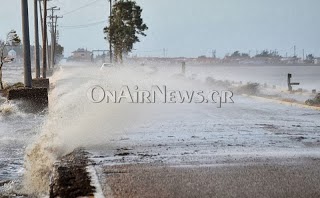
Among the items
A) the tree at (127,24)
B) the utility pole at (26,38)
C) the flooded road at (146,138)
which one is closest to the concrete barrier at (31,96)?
the flooded road at (146,138)

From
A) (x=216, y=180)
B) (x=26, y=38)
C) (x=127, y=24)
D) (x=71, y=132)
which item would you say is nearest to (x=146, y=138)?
(x=71, y=132)

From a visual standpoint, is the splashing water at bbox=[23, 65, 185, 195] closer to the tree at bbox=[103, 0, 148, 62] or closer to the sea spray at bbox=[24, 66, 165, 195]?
the sea spray at bbox=[24, 66, 165, 195]

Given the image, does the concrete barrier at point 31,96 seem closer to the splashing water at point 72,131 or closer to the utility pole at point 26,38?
the utility pole at point 26,38

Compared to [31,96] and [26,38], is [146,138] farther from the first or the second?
[26,38]

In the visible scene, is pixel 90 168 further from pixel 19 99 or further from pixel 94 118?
pixel 19 99

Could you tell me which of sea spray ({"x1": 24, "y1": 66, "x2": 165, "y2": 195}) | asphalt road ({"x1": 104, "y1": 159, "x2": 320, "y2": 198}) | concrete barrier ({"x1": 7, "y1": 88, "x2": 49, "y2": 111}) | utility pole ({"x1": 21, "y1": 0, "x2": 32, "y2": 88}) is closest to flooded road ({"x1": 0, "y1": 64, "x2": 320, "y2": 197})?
sea spray ({"x1": 24, "y1": 66, "x2": 165, "y2": 195})

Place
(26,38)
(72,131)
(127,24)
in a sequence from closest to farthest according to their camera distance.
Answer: (72,131) → (26,38) → (127,24)

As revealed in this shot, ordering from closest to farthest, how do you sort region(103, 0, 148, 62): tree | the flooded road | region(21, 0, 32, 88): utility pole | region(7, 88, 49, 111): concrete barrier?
the flooded road → region(7, 88, 49, 111): concrete barrier → region(21, 0, 32, 88): utility pole → region(103, 0, 148, 62): tree

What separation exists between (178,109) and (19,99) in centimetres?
602

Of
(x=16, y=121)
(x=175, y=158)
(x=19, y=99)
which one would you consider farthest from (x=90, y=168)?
(x=19, y=99)

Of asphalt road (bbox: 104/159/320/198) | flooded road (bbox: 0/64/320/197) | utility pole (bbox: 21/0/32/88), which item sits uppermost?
utility pole (bbox: 21/0/32/88)

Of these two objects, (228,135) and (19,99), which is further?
(19,99)

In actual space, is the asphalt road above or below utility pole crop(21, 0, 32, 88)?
below

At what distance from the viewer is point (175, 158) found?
31.5 ft
